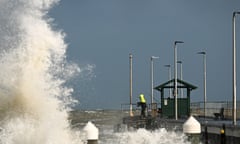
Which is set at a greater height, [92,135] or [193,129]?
[193,129]

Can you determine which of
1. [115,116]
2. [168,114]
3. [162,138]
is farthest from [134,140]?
[115,116]

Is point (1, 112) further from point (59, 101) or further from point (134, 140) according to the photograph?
point (134, 140)

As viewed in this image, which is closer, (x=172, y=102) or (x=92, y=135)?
(x=92, y=135)

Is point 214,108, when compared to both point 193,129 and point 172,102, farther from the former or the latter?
point 193,129

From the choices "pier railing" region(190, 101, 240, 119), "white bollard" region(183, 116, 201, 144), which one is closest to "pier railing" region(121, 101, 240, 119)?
"pier railing" region(190, 101, 240, 119)

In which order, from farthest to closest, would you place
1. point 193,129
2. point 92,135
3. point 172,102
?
point 172,102, point 92,135, point 193,129

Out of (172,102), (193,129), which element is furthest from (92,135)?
(172,102)

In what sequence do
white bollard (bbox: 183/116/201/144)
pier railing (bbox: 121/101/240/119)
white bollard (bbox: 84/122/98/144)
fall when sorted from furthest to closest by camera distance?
pier railing (bbox: 121/101/240/119), white bollard (bbox: 84/122/98/144), white bollard (bbox: 183/116/201/144)

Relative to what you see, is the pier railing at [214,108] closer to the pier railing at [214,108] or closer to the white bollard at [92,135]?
the pier railing at [214,108]

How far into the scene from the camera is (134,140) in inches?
1152

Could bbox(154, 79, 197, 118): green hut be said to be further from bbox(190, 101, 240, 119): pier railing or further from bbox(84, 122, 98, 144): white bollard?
bbox(84, 122, 98, 144): white bollard

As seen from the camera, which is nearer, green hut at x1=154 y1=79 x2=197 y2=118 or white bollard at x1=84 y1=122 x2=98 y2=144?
white bollard at x1=84 y1=122 x2=98 y2=144

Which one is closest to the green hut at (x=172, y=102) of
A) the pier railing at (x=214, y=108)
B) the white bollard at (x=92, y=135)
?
the pier railing at (x=214, y=108)

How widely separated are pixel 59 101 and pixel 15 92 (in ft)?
6.29
